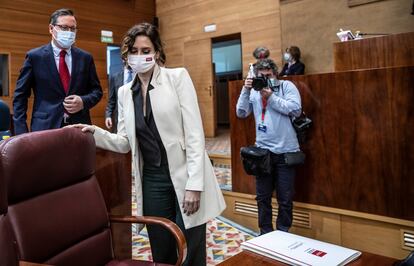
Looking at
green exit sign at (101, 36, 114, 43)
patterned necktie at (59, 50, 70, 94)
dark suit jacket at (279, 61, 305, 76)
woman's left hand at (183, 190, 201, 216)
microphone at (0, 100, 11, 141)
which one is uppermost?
green exit sign at (101, 36, 114, 43)

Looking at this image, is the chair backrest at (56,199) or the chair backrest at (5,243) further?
the chair backrest at (56,199)

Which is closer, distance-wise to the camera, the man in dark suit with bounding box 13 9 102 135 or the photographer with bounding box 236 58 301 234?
the man in dark suit with bounding box 13 9 102 135

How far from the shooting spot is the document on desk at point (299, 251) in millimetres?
1205

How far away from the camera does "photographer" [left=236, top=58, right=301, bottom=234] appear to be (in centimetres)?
240

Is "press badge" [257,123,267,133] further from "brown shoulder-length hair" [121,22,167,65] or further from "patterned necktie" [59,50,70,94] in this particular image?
"patterned necktie" [59,50,70,94]

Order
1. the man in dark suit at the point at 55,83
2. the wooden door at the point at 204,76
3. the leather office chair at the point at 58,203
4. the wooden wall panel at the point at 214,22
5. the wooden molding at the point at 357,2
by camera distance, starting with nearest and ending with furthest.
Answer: the leather office chair at the point at 58,203, the man in dark suit at the point at 55,83, the wooden molding at the point at 357,2, the wooden wall panel at the point at 214,22, the wooden door at the point at 204,76

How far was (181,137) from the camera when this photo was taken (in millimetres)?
1450

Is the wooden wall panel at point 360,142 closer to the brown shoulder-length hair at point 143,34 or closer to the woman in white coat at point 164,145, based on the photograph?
the woman in white coat at point 164,145

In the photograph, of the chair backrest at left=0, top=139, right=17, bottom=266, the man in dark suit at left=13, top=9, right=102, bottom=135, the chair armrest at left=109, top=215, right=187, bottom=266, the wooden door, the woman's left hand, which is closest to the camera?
the chair backrest at left=0, top=139, right=17, bottom=266

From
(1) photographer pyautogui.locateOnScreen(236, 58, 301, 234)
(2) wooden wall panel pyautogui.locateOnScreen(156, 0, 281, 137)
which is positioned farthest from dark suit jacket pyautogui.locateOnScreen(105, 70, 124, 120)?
(2) wooden wall panel pyautogui.locateOnScreen(156, 0, 281, 137)

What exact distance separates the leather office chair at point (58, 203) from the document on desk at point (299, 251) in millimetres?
298

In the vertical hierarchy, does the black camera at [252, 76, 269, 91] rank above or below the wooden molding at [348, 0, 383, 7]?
below

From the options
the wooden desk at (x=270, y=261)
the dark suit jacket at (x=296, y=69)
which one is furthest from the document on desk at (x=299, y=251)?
the dark suit jacket at (x=296, y=69)

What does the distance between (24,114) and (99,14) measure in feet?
14.9
